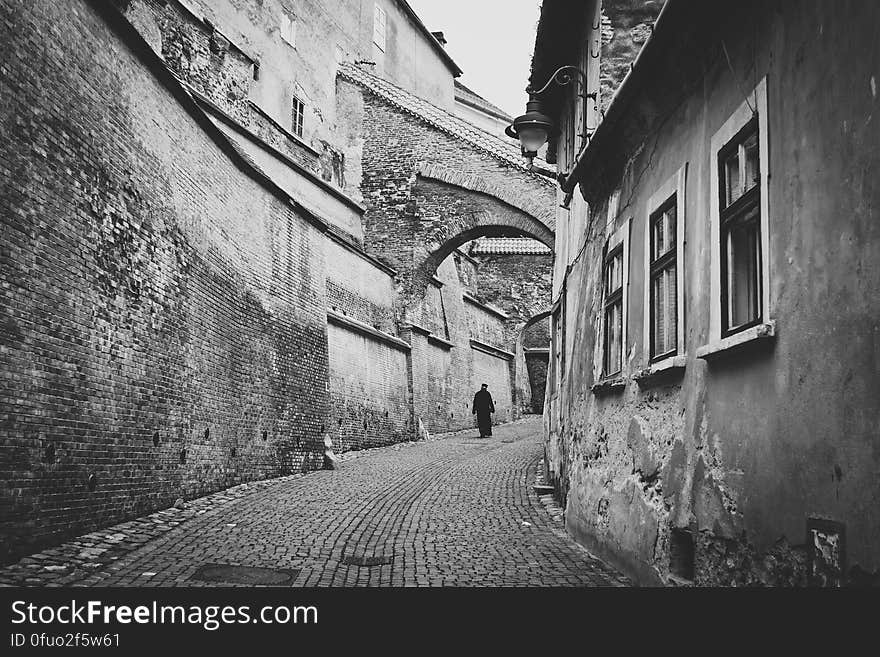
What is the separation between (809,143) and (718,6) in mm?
1732

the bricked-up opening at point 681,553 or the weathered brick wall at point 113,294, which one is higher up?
the weathered brick wall at point 113,294

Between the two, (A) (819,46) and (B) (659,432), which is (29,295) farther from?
(A) (819,46)

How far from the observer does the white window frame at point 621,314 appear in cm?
780

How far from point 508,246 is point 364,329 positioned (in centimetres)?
1972

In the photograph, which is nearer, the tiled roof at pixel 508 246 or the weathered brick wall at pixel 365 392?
the weathered brick wall at pixel 365 392

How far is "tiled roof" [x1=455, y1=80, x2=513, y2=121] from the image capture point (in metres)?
52.9

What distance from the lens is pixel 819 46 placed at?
3.98 m

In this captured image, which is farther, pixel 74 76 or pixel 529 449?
pixel 529 449

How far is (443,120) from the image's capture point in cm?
2567

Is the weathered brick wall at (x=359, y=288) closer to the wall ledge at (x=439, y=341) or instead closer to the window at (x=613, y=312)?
the wall ledge at (x=439, y=341)

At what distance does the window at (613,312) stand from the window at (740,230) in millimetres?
2851

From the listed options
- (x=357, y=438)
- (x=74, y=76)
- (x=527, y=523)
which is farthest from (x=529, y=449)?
(x=74, y=76)

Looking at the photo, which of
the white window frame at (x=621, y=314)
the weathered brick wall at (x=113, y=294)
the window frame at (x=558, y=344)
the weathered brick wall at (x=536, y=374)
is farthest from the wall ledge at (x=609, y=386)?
the weathered brick wall at (x=536, y=374)

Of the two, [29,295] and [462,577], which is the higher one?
[29,295]
